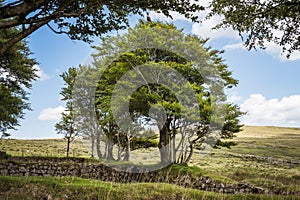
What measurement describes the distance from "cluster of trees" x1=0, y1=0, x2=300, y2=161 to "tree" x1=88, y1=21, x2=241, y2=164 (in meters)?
0.11

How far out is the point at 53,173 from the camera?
2138cm

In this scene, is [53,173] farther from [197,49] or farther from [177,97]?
[197,49]

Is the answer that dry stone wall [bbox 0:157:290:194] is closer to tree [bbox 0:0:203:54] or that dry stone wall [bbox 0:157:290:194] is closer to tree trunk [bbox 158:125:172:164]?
tree trunk [bbox 158:125:172:164]

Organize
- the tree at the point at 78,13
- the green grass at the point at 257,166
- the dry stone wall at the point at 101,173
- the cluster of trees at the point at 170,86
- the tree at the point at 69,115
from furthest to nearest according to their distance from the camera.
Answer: the tree at the point at 69,115, the cluster of trees at the point at 170,86, the green grass at the point at 257,166, the dry stone wall at the point at 101,173, the tree at the point at 78,13

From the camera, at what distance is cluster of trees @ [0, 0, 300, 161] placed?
903 centimetres

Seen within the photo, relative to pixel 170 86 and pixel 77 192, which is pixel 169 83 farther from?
pixel 77 192

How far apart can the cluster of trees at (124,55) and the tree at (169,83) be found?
4.2 inches

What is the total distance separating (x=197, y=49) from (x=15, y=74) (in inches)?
705

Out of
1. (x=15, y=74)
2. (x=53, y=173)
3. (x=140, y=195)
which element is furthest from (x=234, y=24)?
(x=15, y=74)

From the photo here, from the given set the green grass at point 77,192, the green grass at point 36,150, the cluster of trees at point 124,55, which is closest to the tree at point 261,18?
the cluster of trees at point 124,55

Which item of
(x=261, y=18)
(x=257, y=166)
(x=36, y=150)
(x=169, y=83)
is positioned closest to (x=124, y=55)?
(x=169, y=83)

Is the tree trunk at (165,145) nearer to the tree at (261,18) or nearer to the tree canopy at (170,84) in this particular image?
the tree canopy at (170,84)

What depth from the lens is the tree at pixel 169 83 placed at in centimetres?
2156

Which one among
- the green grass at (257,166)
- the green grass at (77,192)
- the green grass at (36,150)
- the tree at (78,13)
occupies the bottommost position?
the green grass at (257,166)
